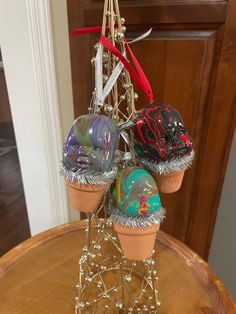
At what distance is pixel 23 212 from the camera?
5.21ft

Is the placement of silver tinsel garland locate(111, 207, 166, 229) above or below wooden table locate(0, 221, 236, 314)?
above

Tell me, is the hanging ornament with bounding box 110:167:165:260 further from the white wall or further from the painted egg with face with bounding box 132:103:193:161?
the white wall

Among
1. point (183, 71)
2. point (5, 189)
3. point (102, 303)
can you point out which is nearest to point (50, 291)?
point (102, 303)

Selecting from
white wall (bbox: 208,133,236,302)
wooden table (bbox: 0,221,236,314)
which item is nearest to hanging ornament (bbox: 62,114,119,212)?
wooden table (bbox: 0,221,236,314)

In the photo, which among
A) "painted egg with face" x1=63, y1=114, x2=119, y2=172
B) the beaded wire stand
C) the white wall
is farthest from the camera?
the white wall

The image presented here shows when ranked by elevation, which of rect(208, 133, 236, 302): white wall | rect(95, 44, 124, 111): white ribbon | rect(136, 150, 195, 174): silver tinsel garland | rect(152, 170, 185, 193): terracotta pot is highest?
rect(95, 44, 124, 111): white ribbon

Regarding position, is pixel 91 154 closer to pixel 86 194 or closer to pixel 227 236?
pixel 86 194

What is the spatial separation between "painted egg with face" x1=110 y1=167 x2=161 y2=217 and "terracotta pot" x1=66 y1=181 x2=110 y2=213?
0.02 m

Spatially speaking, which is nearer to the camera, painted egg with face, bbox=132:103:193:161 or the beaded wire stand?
painted egg with face, bbox=132:103:193:161

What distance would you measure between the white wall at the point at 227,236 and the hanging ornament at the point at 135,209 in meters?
0.49

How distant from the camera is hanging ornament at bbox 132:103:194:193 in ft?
1.38

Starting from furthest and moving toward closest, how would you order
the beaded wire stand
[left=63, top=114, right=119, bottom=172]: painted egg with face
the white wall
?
1. the white wall
2. the beaded wire stand
3. [left=63, top=114, right=119, bottom=172]: painted egg with face

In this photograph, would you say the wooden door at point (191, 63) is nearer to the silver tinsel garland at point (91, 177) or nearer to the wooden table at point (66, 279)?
the wooden table at point (66, 279)

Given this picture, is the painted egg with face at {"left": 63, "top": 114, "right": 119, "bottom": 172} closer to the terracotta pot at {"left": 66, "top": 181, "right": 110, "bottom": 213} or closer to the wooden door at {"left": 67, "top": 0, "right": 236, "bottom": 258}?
the terracotta pot at {"left": 66, "top": 181, "right": 110, "bottom": 213}
